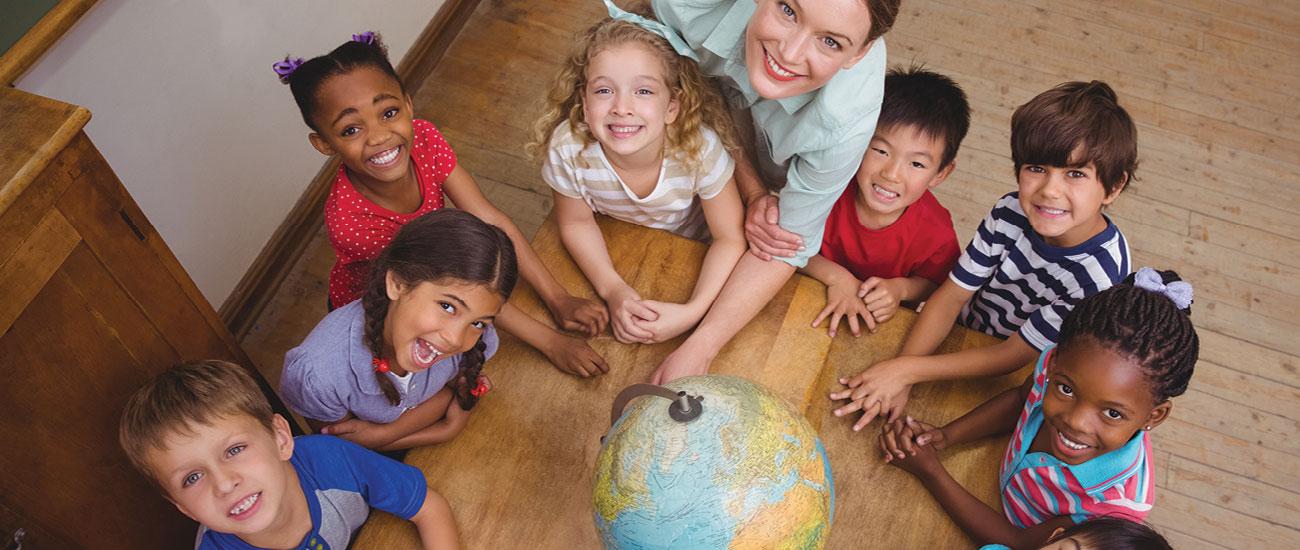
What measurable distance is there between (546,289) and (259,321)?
1.72 meters

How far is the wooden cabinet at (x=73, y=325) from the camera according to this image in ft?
4.27

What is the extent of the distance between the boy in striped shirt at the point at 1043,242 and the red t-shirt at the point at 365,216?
1.11m

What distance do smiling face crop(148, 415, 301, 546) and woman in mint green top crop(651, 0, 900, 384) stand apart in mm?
751

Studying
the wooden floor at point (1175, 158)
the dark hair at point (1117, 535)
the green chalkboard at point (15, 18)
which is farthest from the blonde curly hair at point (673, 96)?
the wooden floor at point (1175, 158)

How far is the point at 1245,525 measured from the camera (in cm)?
288

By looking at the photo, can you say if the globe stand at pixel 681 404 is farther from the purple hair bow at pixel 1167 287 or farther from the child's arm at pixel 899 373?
the purple hair bow at pixel 1167 287

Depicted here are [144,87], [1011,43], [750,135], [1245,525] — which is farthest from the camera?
[1011,43]

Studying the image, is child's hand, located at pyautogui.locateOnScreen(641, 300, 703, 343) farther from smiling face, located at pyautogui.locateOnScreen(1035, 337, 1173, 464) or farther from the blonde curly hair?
smiling face, located at pyautogui.locateOnScreen(1035, 337, 1173, 464)

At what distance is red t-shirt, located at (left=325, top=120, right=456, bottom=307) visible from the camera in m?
2.10

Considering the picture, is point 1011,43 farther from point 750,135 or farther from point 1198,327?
point 750,135

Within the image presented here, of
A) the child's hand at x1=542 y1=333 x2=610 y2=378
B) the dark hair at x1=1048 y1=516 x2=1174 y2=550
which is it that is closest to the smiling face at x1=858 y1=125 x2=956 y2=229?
the child's hand at x1=542 y1=333 x2=610 y2=378

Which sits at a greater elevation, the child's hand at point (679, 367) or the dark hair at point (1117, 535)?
the dark hair at point (1117, 535)

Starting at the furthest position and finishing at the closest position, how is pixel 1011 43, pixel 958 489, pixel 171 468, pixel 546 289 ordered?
pixel 1011 43 → pixel 546 289 → pixel 958 489 → pixel 171 468

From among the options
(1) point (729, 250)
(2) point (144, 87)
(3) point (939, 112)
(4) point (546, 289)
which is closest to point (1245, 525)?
(3) point (939, 112)
